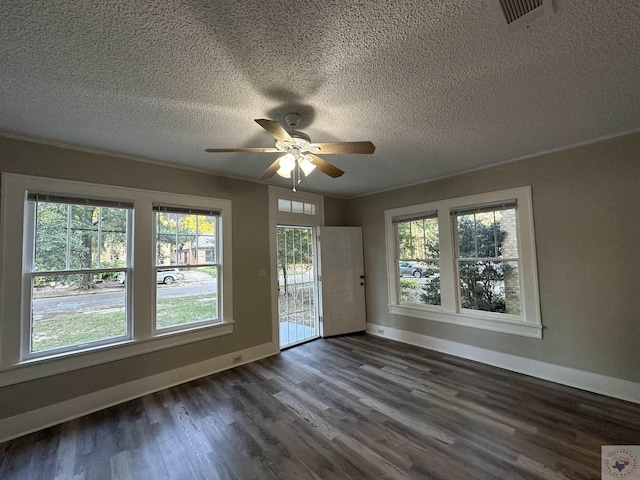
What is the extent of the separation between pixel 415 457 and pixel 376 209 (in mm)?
3486

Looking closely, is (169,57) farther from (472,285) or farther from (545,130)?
(472,285)

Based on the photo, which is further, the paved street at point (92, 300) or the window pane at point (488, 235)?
the window pane at point (488, 235)

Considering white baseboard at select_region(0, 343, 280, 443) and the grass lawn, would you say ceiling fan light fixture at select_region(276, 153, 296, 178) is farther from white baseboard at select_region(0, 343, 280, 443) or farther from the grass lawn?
white baseboard at select_region(0, 343, 280, 443)

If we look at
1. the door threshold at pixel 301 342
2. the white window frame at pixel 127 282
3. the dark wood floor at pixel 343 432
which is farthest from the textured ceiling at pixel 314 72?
the door threshold at pixel 301 342

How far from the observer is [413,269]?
13.9 ft

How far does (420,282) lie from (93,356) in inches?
160

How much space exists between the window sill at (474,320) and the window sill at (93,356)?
2796 mm

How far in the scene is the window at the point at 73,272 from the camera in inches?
93.6

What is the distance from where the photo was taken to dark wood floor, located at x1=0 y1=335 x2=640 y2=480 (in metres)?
1.79

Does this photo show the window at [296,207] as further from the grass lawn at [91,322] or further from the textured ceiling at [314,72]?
the grass lawn at [91,322]

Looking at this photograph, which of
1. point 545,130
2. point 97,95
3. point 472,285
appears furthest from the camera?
point 472,285

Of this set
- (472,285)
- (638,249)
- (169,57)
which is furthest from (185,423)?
(638,249)

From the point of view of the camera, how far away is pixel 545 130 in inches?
95.3

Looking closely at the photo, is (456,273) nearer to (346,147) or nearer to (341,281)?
(341,281)
